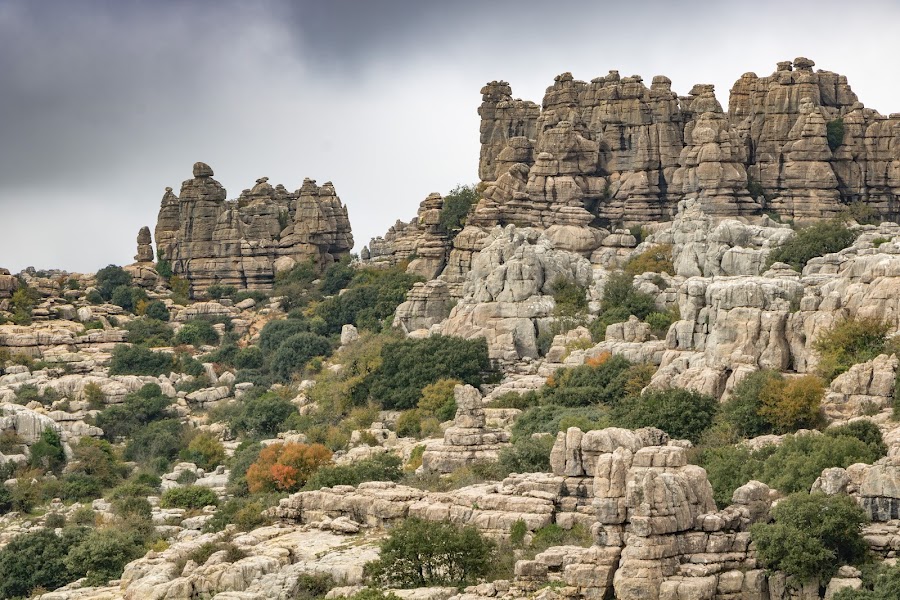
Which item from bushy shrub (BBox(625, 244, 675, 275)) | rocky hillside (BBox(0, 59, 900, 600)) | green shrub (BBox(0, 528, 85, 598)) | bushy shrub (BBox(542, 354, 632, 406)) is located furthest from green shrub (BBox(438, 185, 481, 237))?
green shrub (BBox(0, 528, 85, 598))

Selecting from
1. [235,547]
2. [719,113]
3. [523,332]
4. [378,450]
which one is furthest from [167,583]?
[719,113]

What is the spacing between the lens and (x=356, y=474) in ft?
190

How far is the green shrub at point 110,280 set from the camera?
→ 105125mm

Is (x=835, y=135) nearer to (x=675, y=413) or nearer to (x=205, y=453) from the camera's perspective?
(x=205, y=453)

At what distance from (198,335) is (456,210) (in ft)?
48.3

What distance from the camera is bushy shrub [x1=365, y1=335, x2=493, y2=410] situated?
72875 mm

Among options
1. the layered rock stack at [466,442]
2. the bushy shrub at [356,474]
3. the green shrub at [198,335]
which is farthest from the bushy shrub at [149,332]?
the layered rock stack at [466,442]

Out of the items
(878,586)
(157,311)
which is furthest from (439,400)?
(157,311)

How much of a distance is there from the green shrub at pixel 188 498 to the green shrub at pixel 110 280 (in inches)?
1586

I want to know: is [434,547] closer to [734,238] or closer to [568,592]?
[568,592]

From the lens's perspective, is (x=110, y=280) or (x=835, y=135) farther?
(x=110, y=280)

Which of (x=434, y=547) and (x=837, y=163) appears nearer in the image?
(x=434, y=547)

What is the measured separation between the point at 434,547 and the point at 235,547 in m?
6.50

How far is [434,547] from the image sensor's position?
46.3 m
